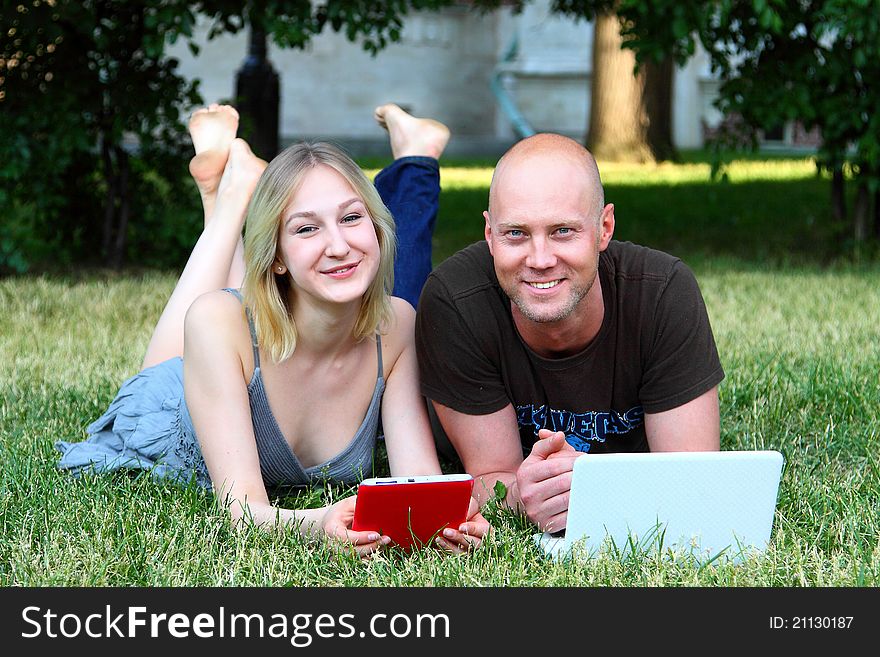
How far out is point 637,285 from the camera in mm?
3129

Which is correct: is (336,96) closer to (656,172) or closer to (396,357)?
(656,172)

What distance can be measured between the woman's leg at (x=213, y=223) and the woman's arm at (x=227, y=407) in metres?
0.87

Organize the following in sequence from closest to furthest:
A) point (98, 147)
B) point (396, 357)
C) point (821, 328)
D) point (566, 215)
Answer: point (566, 215)
point (396, 357)
point (821, 328)
point (98, 147)

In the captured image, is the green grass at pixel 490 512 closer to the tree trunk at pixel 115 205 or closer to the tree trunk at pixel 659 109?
the tree trunk at pixel 115 205

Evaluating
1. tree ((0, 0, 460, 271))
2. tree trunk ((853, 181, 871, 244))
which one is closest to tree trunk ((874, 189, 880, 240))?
tree trunk ((853, 181, 871, 244))

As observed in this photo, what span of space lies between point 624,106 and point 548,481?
1265 cm

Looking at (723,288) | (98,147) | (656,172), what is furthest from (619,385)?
(656,172)

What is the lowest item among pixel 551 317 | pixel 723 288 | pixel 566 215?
pixel 723 288

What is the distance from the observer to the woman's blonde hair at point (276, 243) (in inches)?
121

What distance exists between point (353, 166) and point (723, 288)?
3.82 meters

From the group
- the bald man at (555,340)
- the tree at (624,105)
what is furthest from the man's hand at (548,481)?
the tree at (624,105)

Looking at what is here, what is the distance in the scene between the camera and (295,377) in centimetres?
330

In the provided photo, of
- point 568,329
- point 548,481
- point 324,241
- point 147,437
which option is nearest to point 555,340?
point 568,329

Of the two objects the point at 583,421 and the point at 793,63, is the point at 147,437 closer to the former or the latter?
the point at 583,421
